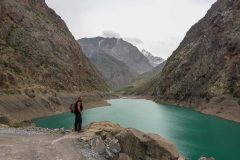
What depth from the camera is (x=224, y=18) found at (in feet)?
575

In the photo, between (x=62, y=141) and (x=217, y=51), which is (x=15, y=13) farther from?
(x=62, y=141)

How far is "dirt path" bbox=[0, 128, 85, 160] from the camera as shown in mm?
26250

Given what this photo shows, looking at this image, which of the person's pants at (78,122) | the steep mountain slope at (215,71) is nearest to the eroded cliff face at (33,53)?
the steep mountain slope at (215,71)

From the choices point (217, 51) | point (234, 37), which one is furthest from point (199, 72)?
point (234, 37)

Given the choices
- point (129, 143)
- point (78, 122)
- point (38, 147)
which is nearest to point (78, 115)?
point (78, 122)

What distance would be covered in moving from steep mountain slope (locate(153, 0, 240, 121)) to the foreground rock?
95.3 metres

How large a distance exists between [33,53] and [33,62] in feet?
16.2

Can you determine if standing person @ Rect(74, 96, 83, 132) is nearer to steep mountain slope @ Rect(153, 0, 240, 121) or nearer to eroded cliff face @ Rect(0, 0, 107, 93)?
eroded cliff face @ Rect(0, 0, 107, 93)

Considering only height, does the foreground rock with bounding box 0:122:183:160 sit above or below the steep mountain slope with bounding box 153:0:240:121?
below

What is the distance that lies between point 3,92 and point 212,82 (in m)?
83.0

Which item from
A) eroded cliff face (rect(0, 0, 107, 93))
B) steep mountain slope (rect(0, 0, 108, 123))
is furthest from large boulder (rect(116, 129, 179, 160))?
eroded cliff face (rect(0, 0, 107, 93))

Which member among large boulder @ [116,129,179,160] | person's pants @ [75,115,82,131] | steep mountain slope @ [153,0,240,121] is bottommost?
large boulder @ [116,129,179,160]

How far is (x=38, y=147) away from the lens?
2834 centimetres

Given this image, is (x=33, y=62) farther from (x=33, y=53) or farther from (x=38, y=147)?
(x=38, y=147)
